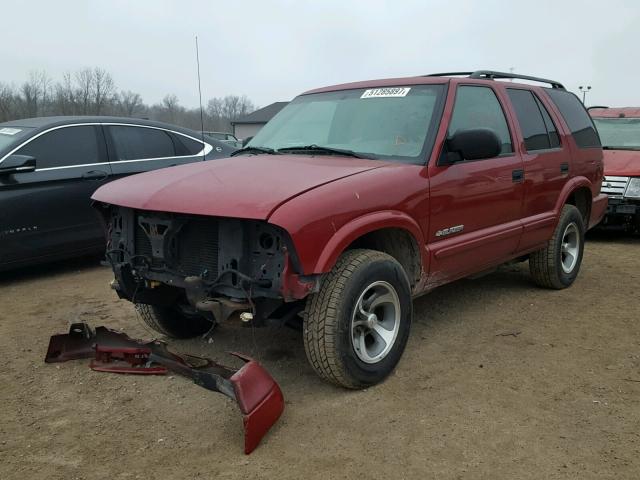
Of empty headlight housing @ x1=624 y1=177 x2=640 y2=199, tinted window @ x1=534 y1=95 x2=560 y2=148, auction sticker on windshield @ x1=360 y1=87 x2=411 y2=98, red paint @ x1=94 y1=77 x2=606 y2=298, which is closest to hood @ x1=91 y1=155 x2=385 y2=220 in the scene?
red paint @ x1=94 y1=77 x2=606 y2=298

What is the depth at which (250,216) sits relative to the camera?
2830mm

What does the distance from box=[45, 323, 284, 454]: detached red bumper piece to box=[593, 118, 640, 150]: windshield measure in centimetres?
779

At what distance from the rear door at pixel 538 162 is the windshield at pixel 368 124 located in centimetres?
110

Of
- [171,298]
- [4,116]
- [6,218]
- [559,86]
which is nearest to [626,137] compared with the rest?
[559,86]

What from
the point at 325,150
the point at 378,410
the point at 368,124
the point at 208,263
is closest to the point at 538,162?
the point at 368,124

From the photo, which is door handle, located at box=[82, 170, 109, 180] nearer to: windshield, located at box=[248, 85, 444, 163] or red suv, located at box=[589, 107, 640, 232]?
windshield, located at box=[248, 85, 444, 163]

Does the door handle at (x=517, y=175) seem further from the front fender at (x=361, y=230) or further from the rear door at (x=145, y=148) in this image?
the rear door at (x=145, y=148)

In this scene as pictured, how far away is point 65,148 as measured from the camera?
6.01m

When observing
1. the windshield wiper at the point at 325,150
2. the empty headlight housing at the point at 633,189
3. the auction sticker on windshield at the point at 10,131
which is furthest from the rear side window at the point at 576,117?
the auction sticker on windshield at the point at 10,131

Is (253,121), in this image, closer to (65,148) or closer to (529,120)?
(65,148)

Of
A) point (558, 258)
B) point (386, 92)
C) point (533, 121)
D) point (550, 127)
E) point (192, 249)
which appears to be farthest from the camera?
point (558, 258)

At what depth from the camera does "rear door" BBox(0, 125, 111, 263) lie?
18.1ft

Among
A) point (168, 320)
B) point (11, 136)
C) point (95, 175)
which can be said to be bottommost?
point (168, 320)

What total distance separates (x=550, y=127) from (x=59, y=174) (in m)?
4.73
